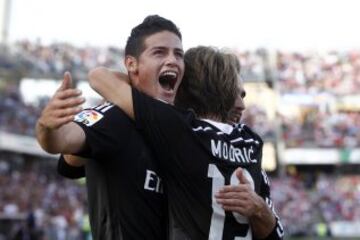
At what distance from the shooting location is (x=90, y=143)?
108 inches

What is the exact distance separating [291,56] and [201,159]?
4123 cm

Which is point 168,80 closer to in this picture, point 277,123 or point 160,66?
point 160,66

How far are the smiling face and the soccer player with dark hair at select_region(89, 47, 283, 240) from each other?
0.30 ft

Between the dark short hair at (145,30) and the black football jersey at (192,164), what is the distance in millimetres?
269

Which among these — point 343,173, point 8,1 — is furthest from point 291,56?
point 8,1

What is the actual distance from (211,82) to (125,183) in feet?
1.93

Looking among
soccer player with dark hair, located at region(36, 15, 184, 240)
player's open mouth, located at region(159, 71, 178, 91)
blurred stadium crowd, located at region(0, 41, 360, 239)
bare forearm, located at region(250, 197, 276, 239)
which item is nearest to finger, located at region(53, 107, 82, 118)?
soccer player with dark hair, located at region(36, 15, 184, 240)

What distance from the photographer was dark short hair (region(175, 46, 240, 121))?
3035mm

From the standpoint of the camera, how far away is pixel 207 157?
285cm

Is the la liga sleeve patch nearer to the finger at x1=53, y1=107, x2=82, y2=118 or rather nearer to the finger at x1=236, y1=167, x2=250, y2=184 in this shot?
the finger at x1=53, y1=107, x2=82, y2=118

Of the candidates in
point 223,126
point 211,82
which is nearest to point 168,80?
point 211,82

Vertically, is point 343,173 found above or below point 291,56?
below

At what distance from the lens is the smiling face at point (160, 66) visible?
9.92 feet

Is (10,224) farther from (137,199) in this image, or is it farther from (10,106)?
(137,199)
